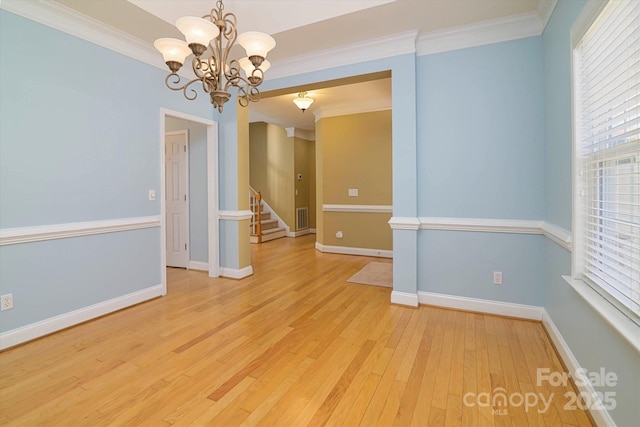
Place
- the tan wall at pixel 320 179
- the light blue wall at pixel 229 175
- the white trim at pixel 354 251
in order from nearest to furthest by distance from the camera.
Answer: the light blue wall at pixel 229 175 < the white trim at pixel 354 251 < the tan wall at pixel 320 179

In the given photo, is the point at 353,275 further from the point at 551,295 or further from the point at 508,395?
the point at 508,395

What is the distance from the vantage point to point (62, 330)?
2623mm

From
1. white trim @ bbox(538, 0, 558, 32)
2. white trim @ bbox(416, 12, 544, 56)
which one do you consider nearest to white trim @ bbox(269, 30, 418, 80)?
white trim @ bbox(416, 12, 544, 56)

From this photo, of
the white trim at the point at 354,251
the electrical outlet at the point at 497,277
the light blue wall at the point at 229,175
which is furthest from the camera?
the white trim at the point at 354,251

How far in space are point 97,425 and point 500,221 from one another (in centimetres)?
333

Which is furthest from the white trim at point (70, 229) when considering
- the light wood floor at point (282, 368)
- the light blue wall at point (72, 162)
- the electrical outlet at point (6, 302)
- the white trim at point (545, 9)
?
the white trim at point (545, 9)

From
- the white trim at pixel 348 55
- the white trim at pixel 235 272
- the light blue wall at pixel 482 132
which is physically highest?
the white trim at pixel 348 55

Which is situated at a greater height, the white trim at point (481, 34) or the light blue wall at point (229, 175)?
the white trim at point (481, 34)

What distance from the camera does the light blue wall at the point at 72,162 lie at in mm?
2342

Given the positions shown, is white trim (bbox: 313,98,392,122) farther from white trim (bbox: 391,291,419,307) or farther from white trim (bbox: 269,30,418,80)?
white trim (bbox: 391,291,419,307)

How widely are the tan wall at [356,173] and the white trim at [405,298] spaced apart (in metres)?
2.44

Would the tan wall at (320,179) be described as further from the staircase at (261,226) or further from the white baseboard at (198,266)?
the white baseboard at (198,266)

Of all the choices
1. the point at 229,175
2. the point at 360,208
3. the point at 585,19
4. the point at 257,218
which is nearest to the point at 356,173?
the point at 360,208

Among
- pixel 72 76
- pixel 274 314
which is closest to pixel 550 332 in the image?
pixel 274 314
